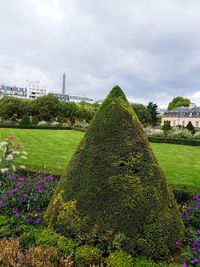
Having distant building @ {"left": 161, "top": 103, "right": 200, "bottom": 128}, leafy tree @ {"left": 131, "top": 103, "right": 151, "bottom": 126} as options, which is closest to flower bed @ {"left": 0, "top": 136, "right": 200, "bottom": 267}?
leafy tree @ {"left": 131, "top": 103, "right": 151, "bottom": 126}

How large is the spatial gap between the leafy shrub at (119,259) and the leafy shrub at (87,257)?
133 millimetres

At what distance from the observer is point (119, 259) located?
113 inches

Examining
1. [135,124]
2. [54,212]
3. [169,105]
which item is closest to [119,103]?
[135,124]

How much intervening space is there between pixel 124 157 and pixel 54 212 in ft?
4.25

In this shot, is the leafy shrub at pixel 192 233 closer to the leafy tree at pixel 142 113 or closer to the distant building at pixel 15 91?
the leafy tree at pixel 142 113

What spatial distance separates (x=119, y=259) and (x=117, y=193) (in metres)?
0.79

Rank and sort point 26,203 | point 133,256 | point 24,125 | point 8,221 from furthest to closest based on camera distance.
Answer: point 24,125
point 26,203
point 8,221
point 133,256

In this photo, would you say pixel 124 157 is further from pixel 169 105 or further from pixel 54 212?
pixel 169 105

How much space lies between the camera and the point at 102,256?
3.15 m

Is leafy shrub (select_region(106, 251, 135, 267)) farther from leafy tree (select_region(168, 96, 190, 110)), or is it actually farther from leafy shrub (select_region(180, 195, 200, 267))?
leafy tree (select_region(168, 96, 190, 110))

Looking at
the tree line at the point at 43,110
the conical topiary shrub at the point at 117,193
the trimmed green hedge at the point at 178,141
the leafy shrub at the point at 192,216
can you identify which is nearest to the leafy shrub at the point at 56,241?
the conical topiary shrub at the point at 117,193

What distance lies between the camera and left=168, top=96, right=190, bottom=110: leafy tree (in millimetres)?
72625

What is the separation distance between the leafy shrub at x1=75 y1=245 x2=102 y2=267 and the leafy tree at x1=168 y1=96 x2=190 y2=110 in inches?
2933

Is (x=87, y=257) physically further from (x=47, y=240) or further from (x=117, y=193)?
(x=117, y=193)
